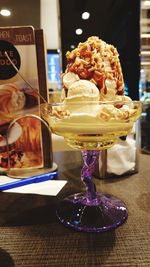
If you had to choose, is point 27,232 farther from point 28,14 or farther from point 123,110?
point 28,14

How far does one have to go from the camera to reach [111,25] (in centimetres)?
282

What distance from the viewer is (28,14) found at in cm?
353

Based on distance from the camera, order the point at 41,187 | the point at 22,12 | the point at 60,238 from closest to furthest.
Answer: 1. the point at 60,238
2. the point at 41,187
3. the point at 22,12

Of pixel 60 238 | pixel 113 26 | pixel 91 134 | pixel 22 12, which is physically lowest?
pixel 60 238

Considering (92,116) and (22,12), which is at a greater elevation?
(22,12)

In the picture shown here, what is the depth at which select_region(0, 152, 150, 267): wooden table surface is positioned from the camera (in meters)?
0.39

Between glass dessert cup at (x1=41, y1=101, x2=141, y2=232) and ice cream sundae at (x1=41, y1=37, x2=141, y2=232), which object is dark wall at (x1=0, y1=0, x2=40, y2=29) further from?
glass dessert cup at (x1=41, y1=101, x2=141, y2=232)

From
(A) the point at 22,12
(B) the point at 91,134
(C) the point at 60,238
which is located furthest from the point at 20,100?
(A) the point at 22,12

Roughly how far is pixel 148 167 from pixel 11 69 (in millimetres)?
583

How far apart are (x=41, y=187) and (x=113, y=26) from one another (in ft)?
8.51

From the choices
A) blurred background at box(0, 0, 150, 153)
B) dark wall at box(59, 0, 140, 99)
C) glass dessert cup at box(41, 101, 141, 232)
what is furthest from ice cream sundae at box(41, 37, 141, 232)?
dark wall at box(59, 0, 140, 99)

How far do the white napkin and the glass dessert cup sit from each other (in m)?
0.10

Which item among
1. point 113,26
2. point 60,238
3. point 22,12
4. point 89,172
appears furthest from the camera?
point 22,12

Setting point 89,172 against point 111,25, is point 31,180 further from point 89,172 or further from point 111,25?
point 111,25
